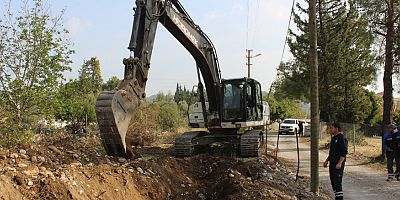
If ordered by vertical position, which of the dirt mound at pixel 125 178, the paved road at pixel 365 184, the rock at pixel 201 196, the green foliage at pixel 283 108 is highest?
the green foliage at pixel 283 108

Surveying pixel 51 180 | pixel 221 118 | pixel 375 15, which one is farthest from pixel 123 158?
pixel 375 15

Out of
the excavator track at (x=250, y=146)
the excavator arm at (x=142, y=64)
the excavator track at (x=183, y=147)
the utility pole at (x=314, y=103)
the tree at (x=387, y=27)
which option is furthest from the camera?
the tree at (x=387, y=27)

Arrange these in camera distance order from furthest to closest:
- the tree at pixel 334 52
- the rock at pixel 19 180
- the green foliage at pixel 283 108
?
1. the green foliage at pixel 283 108
2. the tree at pixel 334 52
3. the rock at pixel 19 180

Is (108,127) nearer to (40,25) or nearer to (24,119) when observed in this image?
(24,119)

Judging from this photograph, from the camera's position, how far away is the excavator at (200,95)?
29.5 feet

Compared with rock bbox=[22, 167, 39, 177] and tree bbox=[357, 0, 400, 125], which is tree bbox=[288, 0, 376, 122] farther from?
rock bbox=[22, 167, 39, 177]

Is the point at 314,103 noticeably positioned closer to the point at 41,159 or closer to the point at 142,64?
the point at 142,64

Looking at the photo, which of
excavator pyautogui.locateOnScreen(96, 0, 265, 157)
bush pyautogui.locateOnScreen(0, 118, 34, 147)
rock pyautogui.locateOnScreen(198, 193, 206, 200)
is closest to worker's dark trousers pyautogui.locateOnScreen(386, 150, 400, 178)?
excavator pyautogui.locateOnScreen(96, 0, 265, 157)

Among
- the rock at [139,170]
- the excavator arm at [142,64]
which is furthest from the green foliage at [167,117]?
the rock at [139,170]

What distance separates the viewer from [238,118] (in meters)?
15.2

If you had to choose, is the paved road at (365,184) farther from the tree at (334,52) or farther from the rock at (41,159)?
the tree at (334,52)

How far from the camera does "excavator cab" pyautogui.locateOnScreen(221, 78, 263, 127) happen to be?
50.2 ft

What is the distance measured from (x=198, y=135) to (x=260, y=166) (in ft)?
10.8

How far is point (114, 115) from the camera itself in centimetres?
858
